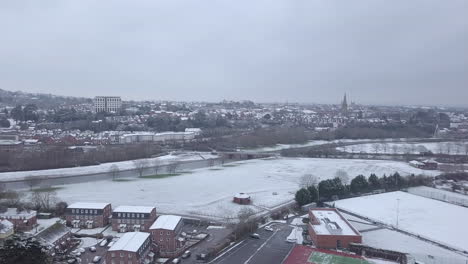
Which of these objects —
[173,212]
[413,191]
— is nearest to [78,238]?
[173,212]

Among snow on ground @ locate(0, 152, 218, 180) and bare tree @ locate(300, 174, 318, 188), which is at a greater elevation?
bare tree @ locate(300, 174, 318, 188)

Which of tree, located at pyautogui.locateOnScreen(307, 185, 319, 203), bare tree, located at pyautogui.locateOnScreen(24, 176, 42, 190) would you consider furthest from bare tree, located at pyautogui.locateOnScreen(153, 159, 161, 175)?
tree, located at pyautogui.locateOnScreen(307, 185, 319, 203)

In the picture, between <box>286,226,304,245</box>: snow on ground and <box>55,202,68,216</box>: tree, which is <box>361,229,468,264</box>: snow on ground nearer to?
<box>286,226,304,245</box>: snow on ground

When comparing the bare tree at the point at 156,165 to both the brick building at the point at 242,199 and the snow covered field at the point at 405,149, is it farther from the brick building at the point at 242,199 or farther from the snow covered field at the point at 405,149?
the snow covered field at the point at 405,149

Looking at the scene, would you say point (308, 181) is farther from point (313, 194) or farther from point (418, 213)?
point (418, 213)

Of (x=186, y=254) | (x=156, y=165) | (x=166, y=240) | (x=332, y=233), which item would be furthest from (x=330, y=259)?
(x=156, y=165)

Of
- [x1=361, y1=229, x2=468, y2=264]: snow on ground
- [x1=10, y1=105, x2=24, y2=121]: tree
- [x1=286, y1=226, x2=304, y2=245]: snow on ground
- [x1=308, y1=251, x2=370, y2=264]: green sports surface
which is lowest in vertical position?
[x1=286, y1=226, x2=304, y2=245]: snow on ground

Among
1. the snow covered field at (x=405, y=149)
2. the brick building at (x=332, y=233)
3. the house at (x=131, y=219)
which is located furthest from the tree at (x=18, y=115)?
the brick building at (x=332, y=233)
